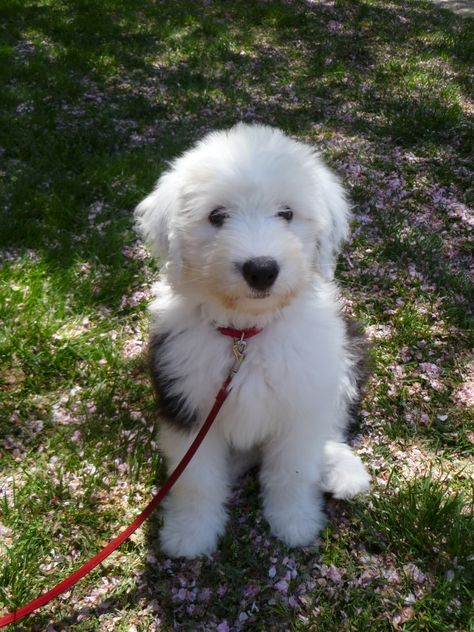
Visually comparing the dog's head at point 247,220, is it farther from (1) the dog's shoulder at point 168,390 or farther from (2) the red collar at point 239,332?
(1) the dog's shoulder at point 168,390

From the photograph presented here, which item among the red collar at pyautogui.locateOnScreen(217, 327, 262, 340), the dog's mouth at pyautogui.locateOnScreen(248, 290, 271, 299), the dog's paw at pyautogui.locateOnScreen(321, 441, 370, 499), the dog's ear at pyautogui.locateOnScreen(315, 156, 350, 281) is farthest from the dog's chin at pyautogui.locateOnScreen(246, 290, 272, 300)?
the dog's paw at pyautogui.locateOnScreen(321, 441, 370, 499)

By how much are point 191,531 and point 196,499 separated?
0.13 m

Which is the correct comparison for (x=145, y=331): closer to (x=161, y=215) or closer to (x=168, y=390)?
(x=168, y=390)

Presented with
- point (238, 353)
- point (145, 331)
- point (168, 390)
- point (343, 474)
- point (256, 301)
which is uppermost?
point (256, 301)

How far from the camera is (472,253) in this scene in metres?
3.81

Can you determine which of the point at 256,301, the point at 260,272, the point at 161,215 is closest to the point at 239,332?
the point at 256,301

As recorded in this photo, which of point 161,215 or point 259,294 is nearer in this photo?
point 259,294

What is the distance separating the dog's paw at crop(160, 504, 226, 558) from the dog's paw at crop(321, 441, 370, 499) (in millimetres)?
518

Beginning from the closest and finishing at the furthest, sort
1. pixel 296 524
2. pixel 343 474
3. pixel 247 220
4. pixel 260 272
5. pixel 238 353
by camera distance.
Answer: pixel 260 272
pixel 247 220
pixel 238 353
pixel 296 524
pixel 343 474

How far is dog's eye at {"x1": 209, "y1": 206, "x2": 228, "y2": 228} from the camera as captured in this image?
76.1 inches

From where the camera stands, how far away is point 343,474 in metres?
2.46

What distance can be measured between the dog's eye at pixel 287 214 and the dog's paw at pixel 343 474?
45.6 inches

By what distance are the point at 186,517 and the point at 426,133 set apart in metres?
4.41

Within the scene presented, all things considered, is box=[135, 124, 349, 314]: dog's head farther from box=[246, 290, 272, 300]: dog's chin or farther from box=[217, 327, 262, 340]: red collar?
box=[217, 327, 262, 340]: red collar
